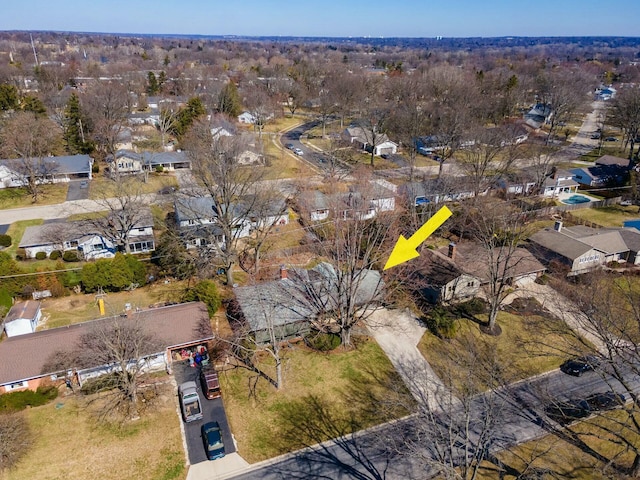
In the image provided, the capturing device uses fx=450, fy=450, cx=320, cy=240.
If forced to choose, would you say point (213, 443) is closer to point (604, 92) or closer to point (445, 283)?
point (445, 283)

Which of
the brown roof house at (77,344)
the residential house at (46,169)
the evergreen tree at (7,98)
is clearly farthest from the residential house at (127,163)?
the brown roof house at (77,344)

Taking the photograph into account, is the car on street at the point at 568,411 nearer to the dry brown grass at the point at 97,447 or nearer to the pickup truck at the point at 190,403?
the pickup truck at the point at 190,403

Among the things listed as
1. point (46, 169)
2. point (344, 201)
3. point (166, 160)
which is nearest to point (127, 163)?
point (166, 160)

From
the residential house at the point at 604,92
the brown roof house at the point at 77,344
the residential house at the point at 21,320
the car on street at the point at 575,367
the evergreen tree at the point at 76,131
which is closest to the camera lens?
the brown roof house at the point at 77,344

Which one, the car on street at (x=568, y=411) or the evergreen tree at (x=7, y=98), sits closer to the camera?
the car on street at (x=568, y=411)

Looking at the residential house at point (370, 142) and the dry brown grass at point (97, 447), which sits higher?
the residential house at point (370, 142)

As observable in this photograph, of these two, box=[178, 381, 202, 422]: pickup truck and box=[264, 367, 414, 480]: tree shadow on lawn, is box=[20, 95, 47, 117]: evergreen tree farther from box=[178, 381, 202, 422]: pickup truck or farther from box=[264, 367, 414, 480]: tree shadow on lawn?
box=[264, 367, 414, 480]: tree shadow on lawn

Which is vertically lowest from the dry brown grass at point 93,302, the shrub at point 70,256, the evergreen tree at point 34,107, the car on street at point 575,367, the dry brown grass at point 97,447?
the dry brown grass at point 97,447

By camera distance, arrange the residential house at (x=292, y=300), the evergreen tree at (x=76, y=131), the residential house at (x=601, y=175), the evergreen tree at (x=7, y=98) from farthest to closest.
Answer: the evergreen tree at (x=7, y=98) → the evergreen tree at (x=76, y=131) → the residential house at (x=601, y=175) → the residential house at (x=292, y=300)

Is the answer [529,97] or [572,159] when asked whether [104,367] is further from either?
[529,97]
